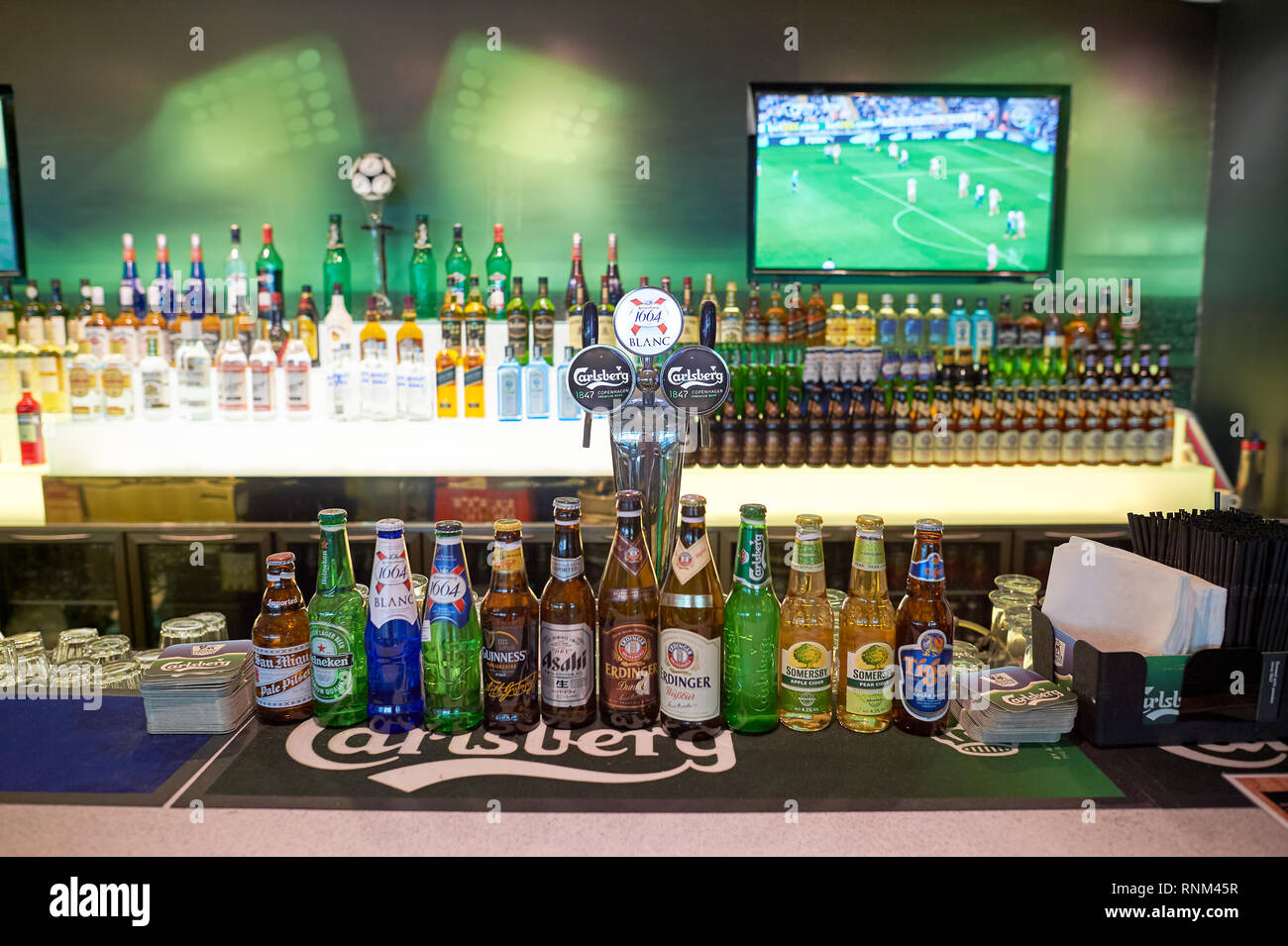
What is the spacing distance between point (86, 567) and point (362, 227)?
172cm

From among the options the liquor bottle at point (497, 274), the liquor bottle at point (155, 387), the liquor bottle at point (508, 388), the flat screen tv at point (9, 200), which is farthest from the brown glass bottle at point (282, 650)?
the flat screen tv at point (9, 200)

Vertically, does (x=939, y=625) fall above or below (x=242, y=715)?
above

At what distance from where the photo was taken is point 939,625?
118cm

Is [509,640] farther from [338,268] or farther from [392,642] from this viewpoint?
[338,268]

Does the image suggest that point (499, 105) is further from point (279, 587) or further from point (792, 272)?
point (279, 587)

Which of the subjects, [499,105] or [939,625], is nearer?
Answer: [939,625]

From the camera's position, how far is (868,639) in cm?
119

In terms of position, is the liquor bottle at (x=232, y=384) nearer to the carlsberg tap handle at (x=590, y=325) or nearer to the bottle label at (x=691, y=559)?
the carlsberg tap handle at (x=590, y=325)

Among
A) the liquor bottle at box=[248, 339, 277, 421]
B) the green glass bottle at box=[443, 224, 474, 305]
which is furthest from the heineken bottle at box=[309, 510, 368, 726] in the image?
the green glass bottle at box=[443, 224, 474, 305]

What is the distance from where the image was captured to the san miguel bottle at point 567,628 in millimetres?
1168

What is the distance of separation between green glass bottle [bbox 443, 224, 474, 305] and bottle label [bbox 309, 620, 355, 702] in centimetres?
246

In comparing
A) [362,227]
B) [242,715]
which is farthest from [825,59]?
[242,715]
